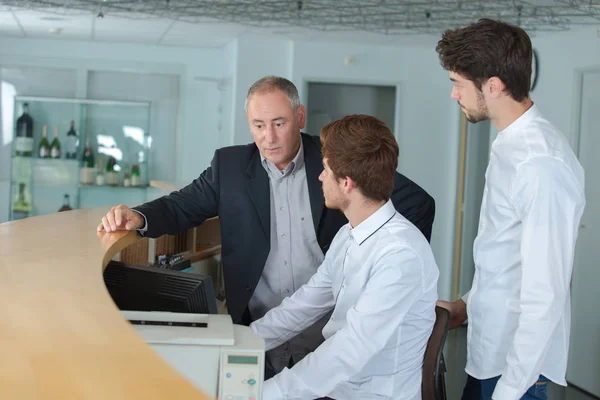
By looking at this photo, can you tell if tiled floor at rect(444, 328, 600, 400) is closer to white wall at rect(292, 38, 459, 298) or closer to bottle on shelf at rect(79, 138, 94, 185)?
white wall at rect(292, 38, 459, 298)

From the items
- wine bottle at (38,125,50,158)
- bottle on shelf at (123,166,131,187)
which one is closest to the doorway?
bottle on shelf at (123,166,131,187)

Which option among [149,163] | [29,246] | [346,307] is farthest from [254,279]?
[149,163]

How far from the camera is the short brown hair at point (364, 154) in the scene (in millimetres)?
1967

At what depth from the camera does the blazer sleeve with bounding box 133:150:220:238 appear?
2514mm

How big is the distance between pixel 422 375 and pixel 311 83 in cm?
563

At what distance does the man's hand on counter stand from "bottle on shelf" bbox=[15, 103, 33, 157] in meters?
6.09

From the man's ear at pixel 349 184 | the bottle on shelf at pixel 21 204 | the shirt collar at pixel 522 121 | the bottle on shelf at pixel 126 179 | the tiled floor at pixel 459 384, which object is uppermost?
the shirt collar at pixel 522 121

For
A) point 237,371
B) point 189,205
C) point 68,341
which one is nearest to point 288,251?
point 189,205

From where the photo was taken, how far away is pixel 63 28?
7.32 metres

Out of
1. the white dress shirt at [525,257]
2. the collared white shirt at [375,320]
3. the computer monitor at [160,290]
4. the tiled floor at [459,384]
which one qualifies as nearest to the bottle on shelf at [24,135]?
the tiled floor at [459,384]

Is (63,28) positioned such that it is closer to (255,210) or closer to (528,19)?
(528,19)

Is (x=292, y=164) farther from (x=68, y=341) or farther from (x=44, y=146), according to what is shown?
(x=44, y=146)

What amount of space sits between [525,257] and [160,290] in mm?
980

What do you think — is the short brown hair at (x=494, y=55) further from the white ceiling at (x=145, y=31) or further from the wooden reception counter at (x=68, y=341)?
the white ceiling at (x=145, y=31)
